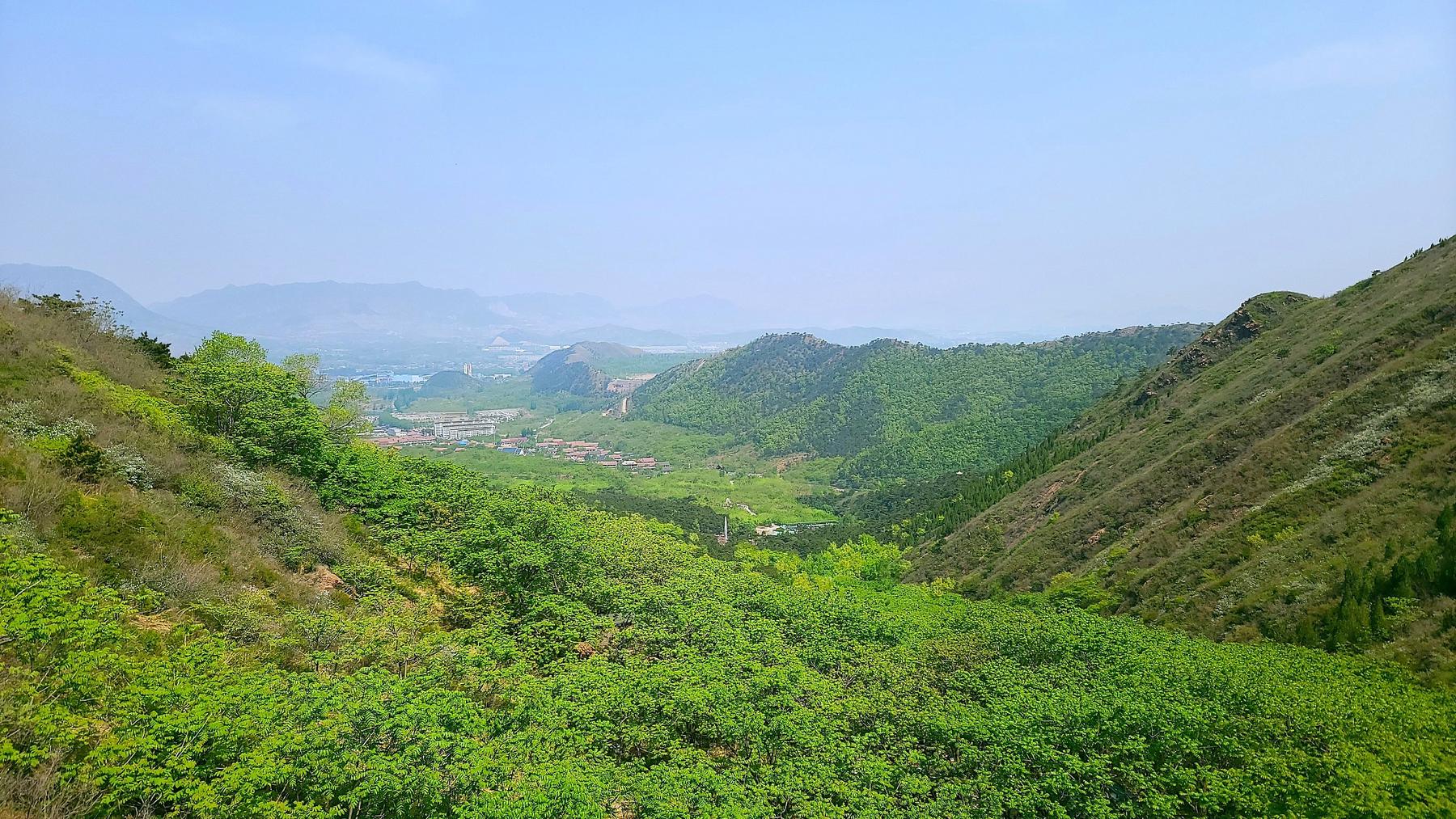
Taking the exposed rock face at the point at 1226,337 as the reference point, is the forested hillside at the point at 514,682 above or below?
below

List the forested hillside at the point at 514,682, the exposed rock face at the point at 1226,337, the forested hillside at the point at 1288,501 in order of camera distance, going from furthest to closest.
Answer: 1. the exposed rock face at the point at 1226,337
2. the forested hillside at the point at 1288,501
3. the forested hillside at the point at 514,682

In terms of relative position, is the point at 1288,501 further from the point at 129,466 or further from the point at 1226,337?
the point at 1226,337

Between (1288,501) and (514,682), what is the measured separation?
36.8m

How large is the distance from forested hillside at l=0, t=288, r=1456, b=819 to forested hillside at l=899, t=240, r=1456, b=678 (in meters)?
3.87

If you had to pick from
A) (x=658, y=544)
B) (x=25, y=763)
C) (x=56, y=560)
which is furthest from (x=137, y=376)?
(x=25, y=763)

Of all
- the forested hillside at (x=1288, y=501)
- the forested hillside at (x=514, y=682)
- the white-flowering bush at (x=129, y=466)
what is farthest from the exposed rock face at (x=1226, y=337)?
the white-flowering bush at (x=129, y=466)

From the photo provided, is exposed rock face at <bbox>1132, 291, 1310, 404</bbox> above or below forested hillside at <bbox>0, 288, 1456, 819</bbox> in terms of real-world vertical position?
above

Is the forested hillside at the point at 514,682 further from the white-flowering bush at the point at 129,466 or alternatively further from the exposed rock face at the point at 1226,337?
the exposed rock face at the point at 1226,337

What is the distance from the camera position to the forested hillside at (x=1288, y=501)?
71.1 feet

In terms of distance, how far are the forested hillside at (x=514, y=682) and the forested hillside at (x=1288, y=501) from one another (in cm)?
387

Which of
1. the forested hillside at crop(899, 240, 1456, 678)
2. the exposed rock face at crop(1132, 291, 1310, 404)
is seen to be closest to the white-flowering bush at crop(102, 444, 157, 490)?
the forested hillside at crop(899, 240, 1456, 678)

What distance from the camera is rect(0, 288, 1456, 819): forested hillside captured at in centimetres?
1194

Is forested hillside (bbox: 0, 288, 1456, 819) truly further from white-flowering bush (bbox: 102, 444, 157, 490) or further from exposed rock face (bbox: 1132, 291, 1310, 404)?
exposed rock face (bbox: 1132, 291, 1310, 404)

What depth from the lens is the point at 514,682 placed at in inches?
723
